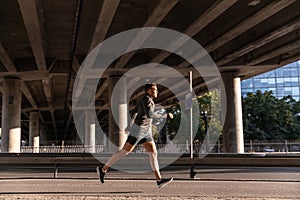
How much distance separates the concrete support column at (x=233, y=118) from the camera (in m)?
25.7

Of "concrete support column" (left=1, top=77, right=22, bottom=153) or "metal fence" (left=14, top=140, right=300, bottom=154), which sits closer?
"concrete support column" (left=1, top=77, right=22, bottom=153)

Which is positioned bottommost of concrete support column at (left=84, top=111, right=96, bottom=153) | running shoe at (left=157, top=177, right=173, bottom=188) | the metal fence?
running shoe at (left=157, top=177, right=173, bottom=188)

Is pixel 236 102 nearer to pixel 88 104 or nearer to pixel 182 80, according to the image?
pixel 182 80

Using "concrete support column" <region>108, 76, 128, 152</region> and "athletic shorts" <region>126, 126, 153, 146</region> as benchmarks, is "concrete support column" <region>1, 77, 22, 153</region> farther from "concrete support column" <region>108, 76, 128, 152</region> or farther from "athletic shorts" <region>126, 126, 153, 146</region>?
"athletic shorts" <region>126, 126, 153, 146</region>

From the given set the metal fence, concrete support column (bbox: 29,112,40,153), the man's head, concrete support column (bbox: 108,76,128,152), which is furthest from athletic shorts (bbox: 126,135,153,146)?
concrete support column (bbox: 29,112,40,153)

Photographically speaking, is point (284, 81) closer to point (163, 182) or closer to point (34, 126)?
point (34, 126)

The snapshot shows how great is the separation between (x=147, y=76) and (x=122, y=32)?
28.5 feet

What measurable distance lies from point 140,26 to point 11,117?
550 inches

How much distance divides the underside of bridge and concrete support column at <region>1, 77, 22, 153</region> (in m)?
0.97

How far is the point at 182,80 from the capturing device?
30.5 metres

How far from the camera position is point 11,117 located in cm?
2708

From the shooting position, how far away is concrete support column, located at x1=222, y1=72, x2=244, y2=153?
84.3 ft

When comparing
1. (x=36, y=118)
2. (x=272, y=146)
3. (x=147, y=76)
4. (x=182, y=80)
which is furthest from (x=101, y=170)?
(x=36, y=118)

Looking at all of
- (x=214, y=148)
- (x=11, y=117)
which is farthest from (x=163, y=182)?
(x=214, y=148)
